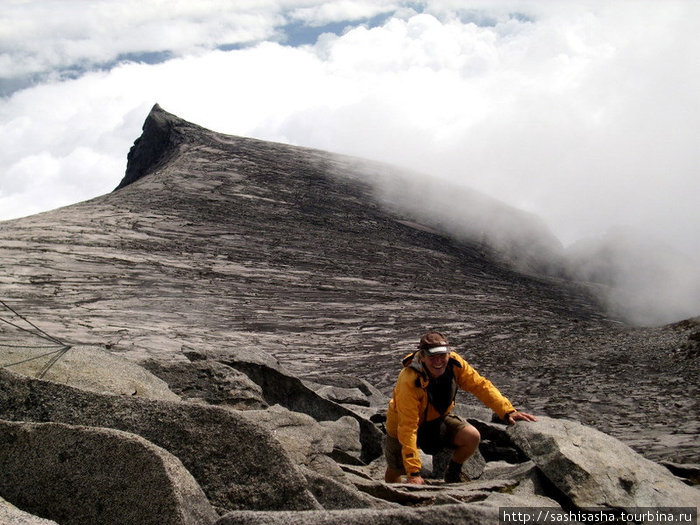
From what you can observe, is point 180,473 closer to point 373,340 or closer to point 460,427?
point 460,427

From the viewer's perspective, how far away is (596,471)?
5.48 metres

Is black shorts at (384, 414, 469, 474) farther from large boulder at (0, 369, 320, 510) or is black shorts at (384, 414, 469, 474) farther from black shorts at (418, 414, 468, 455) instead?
large boulder at (0, 369, 320, 510)

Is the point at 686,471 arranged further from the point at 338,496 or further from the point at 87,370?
the point at 87,370

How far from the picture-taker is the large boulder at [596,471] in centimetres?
533

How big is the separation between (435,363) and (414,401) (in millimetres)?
370

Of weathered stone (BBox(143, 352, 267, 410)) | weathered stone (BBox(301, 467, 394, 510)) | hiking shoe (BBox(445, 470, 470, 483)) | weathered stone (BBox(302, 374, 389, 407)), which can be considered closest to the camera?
weathered stone (BBox(301, 467, 394, 510))

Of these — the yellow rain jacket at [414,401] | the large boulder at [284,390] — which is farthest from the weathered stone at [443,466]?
the large boulder at [284,390]

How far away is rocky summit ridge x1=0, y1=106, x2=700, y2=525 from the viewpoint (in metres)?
4.46

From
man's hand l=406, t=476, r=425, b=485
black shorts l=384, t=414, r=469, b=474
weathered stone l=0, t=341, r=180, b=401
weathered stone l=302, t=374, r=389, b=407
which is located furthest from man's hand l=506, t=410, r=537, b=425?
weathered stone l=302, t=374, r=389, b=407

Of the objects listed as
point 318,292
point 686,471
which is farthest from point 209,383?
point 318,292

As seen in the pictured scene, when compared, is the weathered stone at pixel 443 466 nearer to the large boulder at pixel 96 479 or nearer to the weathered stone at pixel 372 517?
the weathered stone at pixel 372 517

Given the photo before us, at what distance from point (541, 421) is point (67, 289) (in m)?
11.8

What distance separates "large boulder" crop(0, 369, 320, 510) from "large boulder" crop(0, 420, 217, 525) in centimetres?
37

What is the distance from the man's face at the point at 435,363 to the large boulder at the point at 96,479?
2422mm
